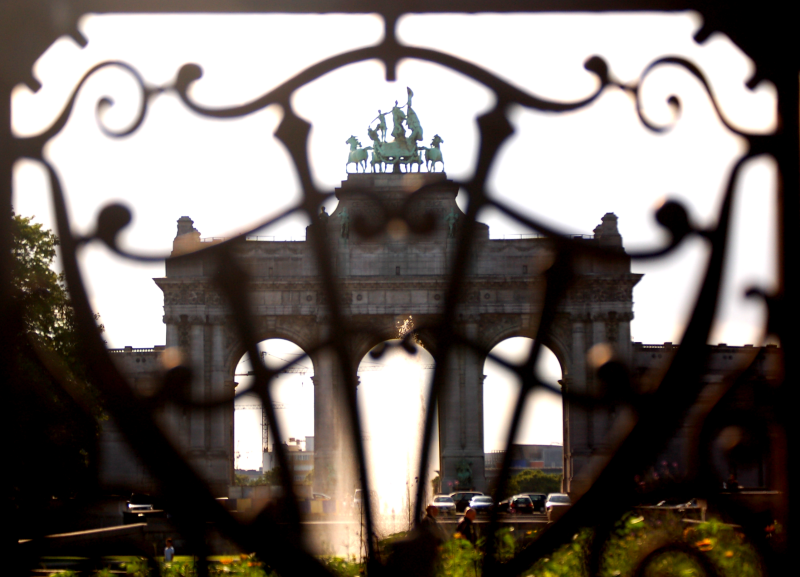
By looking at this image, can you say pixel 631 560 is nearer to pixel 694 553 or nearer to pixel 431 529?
pixel 694 553

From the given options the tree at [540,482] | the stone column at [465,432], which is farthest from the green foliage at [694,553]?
the tree at [540,482]

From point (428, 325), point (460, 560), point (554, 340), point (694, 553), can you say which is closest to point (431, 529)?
point (428, 325)

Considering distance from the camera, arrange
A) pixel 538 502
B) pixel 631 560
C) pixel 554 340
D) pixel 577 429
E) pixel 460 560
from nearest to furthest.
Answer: pixel 460 560, pixel 631 560, pixel 538 502, pixel 554 340, pixel 577 429

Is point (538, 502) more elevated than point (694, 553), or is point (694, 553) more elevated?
point (694, 553)

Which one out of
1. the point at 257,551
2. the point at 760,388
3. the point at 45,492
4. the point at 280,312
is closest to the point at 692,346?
the point at 760,388

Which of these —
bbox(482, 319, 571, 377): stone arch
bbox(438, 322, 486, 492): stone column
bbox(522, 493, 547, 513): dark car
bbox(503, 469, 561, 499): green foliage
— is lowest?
bbox(503, 469, 561, 499): green foliage

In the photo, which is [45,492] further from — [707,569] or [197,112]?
[707,569]

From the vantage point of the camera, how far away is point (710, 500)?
2.21 metres

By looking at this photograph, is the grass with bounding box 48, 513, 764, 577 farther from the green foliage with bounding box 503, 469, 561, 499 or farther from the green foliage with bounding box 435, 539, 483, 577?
the green foliage with bounding box 503, 469, 561, 499

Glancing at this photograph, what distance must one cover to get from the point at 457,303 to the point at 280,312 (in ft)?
126

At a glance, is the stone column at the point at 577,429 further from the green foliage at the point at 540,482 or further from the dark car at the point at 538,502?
the green foliage at the point at 540,482

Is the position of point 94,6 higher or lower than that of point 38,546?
higher

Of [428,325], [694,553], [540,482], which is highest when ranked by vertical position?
[428,325]

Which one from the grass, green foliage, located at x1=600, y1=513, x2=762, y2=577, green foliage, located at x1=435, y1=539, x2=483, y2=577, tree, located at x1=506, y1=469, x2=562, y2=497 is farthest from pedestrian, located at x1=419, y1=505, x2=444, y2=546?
tree, located at x1=506, y1=469, x2=562, y2=497
